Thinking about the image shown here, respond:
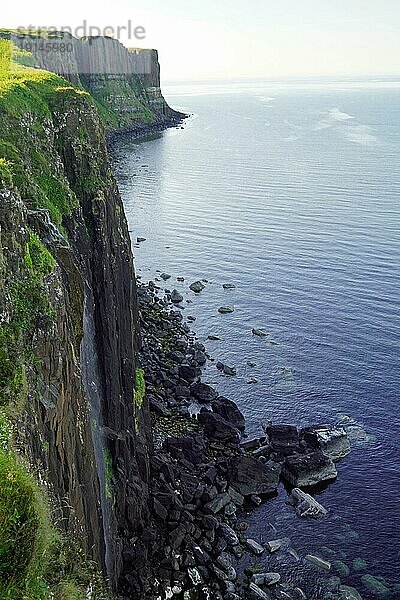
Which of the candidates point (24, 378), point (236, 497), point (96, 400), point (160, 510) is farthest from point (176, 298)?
point (24, 378)

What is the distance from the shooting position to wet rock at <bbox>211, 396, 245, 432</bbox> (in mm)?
50500

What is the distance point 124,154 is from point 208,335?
116 metres

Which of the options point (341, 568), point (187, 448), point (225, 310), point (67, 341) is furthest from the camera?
point (225, 310)

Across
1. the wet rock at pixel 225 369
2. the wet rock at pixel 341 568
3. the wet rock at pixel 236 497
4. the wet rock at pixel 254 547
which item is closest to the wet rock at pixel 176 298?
the wet rock at pixel 225 369

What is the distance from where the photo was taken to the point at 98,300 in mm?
36031

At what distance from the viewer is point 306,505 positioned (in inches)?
1651

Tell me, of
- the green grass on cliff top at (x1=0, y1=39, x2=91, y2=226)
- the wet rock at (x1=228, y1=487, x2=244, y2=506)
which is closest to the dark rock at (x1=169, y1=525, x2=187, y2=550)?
the wet rock at (x1=228, y1=487, x2=244, y2=506)

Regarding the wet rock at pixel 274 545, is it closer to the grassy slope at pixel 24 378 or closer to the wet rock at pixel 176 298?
the grassy slope at pixel 24 378

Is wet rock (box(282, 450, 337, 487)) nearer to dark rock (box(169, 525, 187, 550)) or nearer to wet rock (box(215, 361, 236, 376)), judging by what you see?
dark rock (box(169, 525, 187, 550))

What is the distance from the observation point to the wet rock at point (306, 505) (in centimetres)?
4159

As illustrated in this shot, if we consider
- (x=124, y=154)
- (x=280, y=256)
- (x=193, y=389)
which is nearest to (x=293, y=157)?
(x=124, y=154)

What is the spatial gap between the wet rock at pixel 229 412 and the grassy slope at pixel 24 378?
2447 cm

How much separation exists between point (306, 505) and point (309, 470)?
348 centimetres

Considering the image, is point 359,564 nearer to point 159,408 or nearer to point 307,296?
point 159,408
